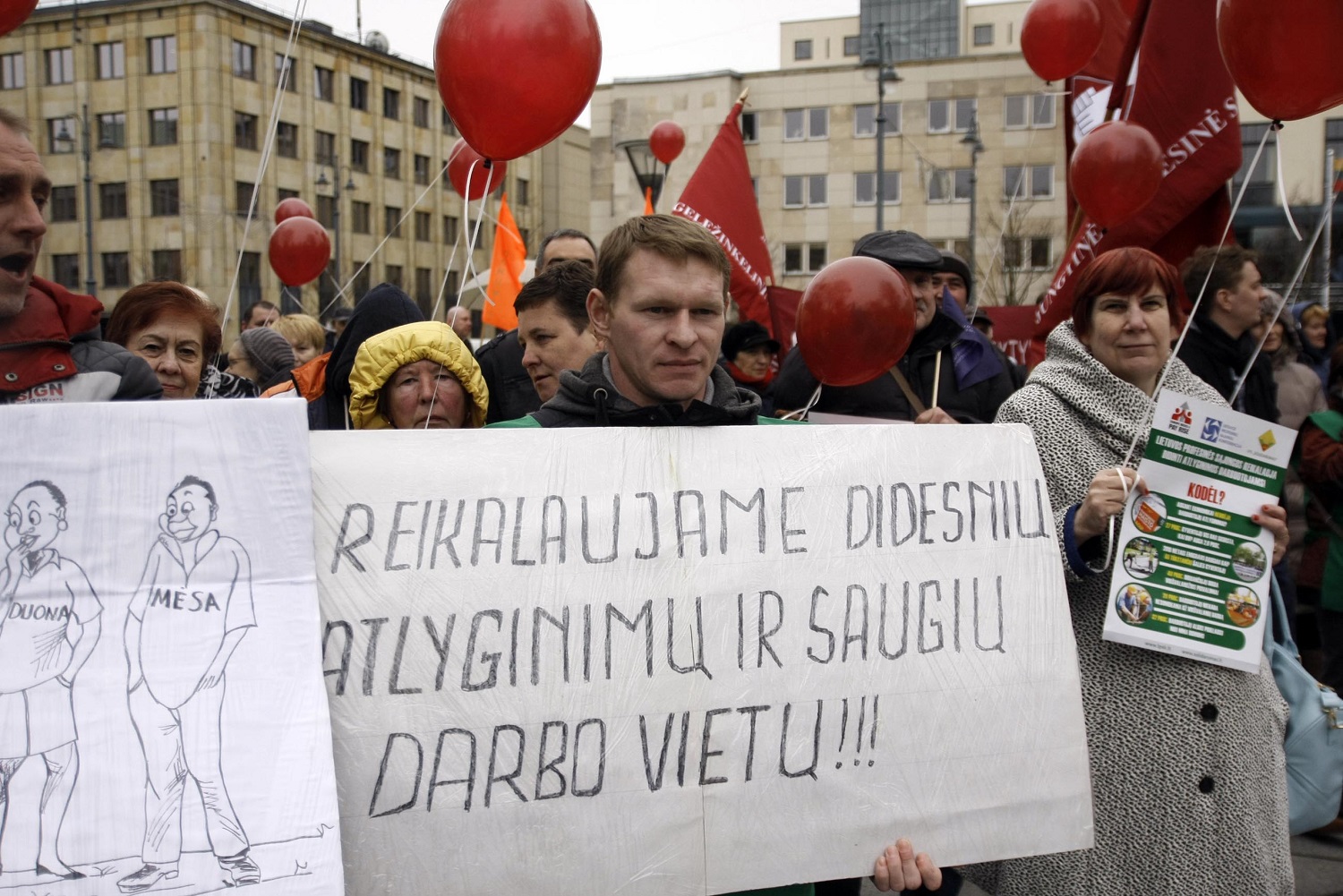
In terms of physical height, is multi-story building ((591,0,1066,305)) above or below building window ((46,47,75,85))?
below

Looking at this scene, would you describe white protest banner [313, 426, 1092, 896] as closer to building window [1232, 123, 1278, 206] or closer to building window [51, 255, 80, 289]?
building window [1232, 123, 1278, 206]

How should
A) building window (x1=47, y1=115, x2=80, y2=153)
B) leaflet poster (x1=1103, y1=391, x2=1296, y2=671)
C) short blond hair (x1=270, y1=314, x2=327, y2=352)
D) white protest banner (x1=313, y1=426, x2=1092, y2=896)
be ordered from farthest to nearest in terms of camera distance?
building window (x1=47, y1=115, x2=80, y2=153), short blond hair (x1=270, y1=314, x2=327, y2=352), leaflet poster (x1=1103, y1=391, x2=1296, y2=671), white protest banner (x1=313, y1=426, x2=1092, y2=896)

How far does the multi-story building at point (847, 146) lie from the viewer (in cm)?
4131

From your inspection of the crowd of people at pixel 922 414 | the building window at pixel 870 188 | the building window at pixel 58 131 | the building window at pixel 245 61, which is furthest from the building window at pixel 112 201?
the crowd of people at pixel 922 414

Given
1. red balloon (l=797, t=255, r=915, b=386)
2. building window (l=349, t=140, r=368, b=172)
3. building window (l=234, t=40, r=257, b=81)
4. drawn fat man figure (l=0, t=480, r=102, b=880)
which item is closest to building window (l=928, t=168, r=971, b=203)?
building window (l=349, t=140, r=368, b=172)

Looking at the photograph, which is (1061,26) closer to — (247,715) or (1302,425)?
(1302,425)

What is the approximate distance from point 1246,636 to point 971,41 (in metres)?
80.5

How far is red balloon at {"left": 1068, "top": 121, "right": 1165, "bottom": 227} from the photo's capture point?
16.6 feet

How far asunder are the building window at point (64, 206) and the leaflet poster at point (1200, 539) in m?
49.7

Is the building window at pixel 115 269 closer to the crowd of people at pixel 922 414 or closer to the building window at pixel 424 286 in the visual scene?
the building window at pixel 424 286

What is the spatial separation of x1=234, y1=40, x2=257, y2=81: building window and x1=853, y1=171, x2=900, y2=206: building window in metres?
22.9

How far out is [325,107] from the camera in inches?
1734

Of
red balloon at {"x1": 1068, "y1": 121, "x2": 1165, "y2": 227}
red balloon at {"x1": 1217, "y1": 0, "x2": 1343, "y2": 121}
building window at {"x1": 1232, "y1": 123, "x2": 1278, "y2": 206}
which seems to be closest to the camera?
red balloon at {"x1": 1217, "y1": 0, "x2": 1343, "y2": 121}

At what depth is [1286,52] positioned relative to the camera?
2.87 meters
